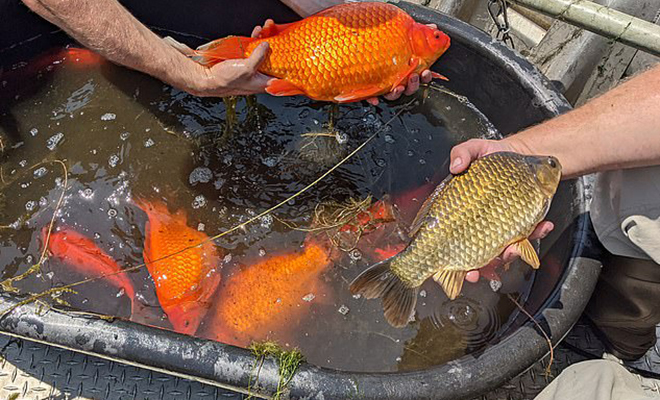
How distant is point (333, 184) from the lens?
8.17ft

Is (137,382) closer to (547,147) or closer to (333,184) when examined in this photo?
(333,184)

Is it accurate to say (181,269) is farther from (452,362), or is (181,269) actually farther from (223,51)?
(452,362)

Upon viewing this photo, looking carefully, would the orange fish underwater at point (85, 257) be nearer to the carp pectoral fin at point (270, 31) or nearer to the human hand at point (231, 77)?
the human hand at point (231, 77)

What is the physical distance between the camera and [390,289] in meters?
1.62

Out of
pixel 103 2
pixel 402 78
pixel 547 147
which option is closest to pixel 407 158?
pixel 402 78

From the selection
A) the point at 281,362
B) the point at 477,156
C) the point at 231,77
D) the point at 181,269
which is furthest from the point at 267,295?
the point at 477,156

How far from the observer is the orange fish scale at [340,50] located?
1968mm

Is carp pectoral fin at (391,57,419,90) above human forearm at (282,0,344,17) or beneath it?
above

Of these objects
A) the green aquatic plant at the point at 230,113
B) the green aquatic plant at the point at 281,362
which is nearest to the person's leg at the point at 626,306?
the green aquatic plant at the point at 281,362

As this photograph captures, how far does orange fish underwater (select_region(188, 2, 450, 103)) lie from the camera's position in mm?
1971

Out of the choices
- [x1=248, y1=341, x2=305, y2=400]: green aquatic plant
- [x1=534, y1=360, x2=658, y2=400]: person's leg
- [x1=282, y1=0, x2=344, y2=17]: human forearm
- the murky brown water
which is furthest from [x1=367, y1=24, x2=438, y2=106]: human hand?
[x1=534, y1=360, x2=658, y2=400]: person's leg

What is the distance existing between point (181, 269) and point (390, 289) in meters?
0.93

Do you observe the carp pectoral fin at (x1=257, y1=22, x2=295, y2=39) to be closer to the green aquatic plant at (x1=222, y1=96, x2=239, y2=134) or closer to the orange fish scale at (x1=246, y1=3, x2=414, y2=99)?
the orange fish scale at (x1=246, y1=3, x2=414, y2=99)

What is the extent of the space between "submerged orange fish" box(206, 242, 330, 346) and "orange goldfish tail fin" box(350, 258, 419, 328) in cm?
58
